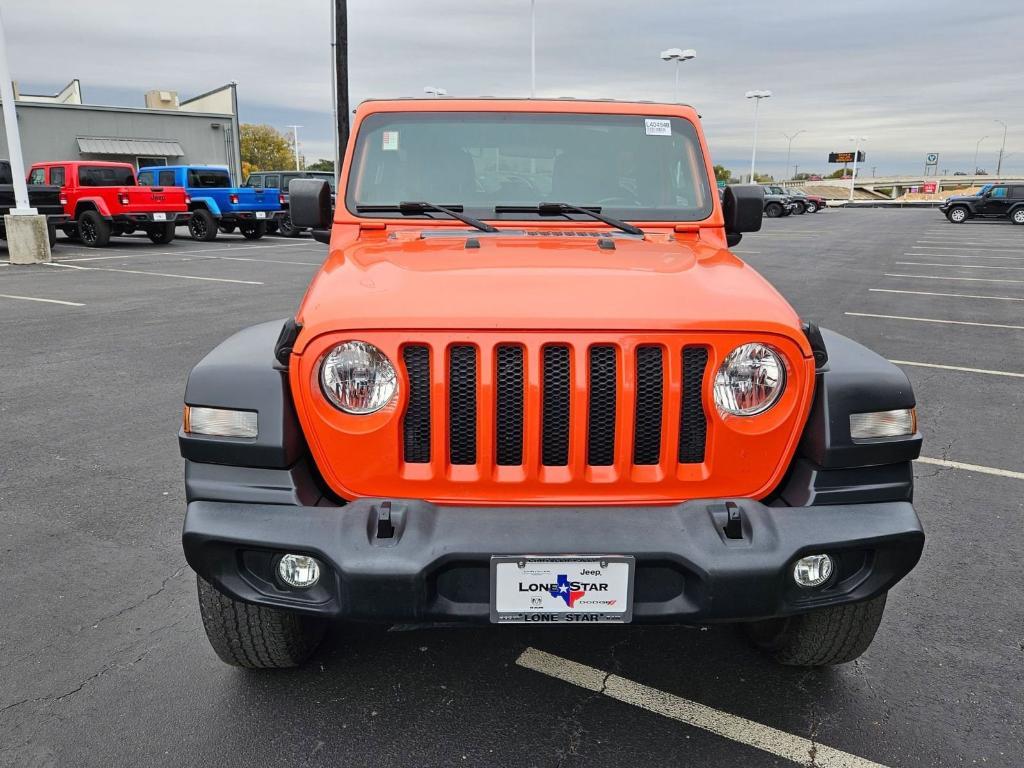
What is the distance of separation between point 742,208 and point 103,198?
61.2 feet

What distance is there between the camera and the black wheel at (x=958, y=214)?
122 feet

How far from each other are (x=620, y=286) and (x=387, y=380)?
726 mm

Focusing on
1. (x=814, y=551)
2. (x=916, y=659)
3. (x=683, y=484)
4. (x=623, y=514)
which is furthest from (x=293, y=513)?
(x=916, y=659)

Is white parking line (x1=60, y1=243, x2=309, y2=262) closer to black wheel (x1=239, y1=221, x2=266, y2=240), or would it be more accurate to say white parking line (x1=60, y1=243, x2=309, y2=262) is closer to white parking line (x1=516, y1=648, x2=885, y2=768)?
black wheel (x1=239, y1=221, x2=266, y2=240)

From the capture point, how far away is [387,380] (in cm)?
225

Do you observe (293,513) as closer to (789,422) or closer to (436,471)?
(436,471)

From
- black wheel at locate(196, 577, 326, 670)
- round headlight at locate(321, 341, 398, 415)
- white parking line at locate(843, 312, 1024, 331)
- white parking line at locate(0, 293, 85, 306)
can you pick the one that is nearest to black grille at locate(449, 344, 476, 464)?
round headlight at locate(321, 341, 398, 415)

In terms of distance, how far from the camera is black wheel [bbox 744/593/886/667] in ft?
8.55

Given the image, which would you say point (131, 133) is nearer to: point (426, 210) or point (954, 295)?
Result: point (954, 295)

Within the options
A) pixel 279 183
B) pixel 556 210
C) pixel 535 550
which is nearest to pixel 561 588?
pixel 535 550

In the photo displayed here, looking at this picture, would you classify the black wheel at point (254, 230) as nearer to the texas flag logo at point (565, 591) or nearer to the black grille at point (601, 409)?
the black grille at point (601, 409)

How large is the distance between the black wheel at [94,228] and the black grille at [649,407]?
1957cm

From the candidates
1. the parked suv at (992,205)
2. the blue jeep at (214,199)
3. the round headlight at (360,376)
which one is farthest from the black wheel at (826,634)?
the parked suv at (992,205)

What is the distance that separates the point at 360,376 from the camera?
226cm
